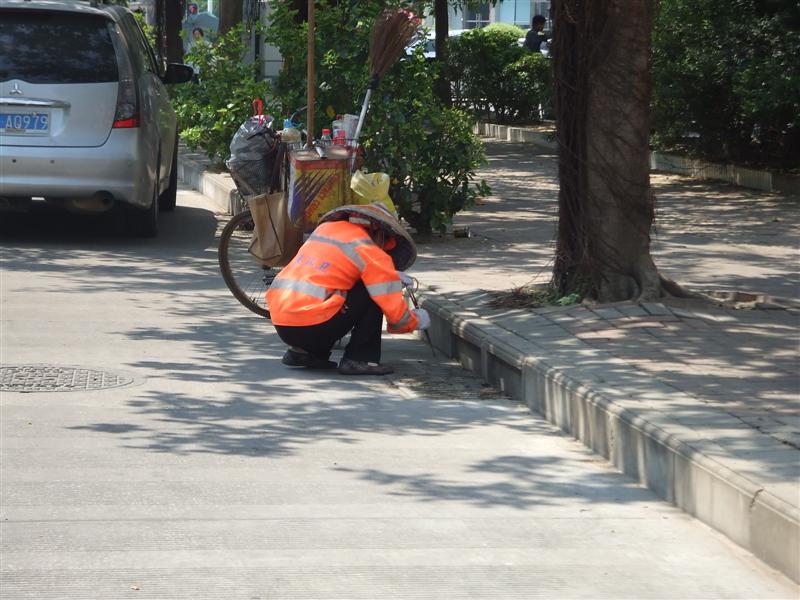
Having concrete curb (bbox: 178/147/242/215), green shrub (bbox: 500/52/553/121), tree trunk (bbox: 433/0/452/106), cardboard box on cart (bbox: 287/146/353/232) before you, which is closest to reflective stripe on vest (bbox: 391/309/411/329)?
cardboard box on cart (bbox: 287/146/353/232)

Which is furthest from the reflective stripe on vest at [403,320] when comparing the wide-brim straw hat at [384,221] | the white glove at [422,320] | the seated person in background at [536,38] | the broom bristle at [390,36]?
the seated person in background at [536,38]

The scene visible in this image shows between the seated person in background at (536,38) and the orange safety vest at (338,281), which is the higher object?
the seated person in background at (536,38)

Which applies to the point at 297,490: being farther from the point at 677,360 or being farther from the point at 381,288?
the point at 677,360

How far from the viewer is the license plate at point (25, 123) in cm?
1160

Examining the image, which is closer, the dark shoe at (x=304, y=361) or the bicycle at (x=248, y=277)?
the dark shoe at (x=304, y=361)

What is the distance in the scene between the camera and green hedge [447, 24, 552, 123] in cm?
2456

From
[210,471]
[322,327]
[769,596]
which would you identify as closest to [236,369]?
[322,327]

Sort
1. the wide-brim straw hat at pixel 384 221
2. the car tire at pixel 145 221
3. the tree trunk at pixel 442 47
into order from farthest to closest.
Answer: the tree trunk at pixel 442 47
the car tire at pixel 145 221
the wide-brim straw hat at pixel 384 221

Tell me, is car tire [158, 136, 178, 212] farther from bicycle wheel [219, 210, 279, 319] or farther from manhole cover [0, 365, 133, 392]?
manhole cover [0, 365, 133, 392]

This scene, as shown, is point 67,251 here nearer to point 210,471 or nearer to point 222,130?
point 222,130

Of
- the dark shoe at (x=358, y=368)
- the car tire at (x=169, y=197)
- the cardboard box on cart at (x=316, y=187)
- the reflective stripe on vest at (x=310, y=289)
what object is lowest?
the dark shoe at (x=358, y=368)

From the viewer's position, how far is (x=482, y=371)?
317 inches

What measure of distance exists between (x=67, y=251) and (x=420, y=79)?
327 cm

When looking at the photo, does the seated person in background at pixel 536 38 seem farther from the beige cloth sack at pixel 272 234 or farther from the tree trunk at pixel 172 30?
the beige cloth sack at pixel 272 234
